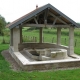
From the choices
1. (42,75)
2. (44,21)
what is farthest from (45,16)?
(42,75)

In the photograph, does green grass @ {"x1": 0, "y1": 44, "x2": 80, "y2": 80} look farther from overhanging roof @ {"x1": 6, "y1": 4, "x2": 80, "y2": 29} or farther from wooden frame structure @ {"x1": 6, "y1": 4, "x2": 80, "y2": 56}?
overhanging roof @ {"x1": 6, "y1": 4, "x2": 80, "y2": 29}

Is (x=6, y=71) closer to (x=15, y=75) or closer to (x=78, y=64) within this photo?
(x=15, y=75)

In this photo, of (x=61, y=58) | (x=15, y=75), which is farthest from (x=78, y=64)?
(x=15, y=75)

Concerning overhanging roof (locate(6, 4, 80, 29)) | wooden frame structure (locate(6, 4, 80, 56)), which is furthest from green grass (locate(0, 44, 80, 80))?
overhanging roof (locate(6, 4, 80, 29))

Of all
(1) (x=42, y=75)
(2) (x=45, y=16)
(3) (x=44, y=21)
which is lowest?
(1) (x=42, y=75)

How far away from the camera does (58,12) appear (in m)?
12.9

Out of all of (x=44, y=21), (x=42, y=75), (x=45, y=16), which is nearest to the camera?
(x=42, y=75)

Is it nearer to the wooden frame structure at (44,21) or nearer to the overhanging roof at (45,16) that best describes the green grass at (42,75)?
the wooden frame structure at (44,21)

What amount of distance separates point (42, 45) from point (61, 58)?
5.81 m

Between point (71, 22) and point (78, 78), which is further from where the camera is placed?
point (71, 22)

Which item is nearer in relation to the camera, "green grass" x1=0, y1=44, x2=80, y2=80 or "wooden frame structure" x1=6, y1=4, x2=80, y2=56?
"green grass" x1=0, y1=44, x2=80, y2=80

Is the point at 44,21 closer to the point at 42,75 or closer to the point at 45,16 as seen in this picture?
the point at 45,16

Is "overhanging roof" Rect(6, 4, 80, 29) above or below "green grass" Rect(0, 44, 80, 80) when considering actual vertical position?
above

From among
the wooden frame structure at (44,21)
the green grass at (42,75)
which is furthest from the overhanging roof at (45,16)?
the green grass at (42,75)
